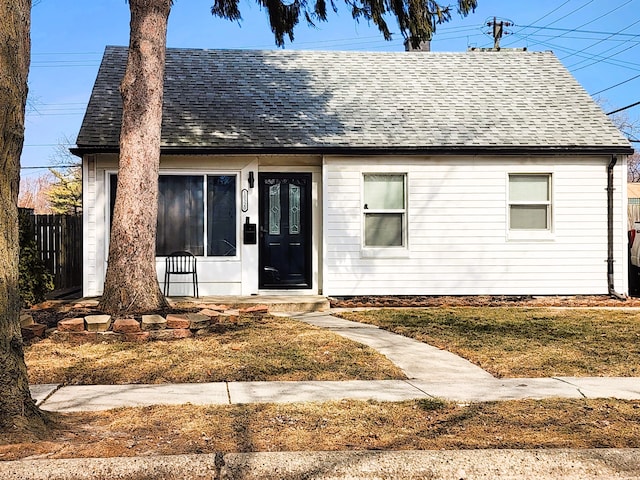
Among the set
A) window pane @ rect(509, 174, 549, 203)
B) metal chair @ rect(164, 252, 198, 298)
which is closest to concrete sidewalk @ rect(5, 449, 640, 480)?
metal chair @ rect(164, 252, 198, 298)

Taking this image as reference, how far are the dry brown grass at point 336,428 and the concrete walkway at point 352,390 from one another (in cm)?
28

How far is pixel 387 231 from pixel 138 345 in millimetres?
6648

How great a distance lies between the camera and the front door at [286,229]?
13.2m

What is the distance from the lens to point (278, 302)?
1148cm

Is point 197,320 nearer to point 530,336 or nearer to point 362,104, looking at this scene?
point 530,336

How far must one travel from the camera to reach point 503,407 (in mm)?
5137

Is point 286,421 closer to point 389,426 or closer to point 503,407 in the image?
point 389,426

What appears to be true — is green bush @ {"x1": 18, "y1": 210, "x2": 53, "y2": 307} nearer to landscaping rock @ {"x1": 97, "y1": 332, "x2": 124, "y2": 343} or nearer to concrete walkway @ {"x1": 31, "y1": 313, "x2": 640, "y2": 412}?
landscaping rock @ {"x1": 97, "y1": 332, "x2": 124, "y2": 343}

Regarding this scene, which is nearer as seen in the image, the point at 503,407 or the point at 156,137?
the point at 503,407

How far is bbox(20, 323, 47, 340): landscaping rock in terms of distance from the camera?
7.63 metres

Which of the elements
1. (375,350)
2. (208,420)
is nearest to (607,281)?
(375,350)

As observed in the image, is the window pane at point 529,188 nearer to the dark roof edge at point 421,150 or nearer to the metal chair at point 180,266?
the dark roof edge at point 421,150

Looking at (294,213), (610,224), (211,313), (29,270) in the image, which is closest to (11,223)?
(211,313)

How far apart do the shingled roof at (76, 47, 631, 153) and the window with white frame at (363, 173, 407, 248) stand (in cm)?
70
